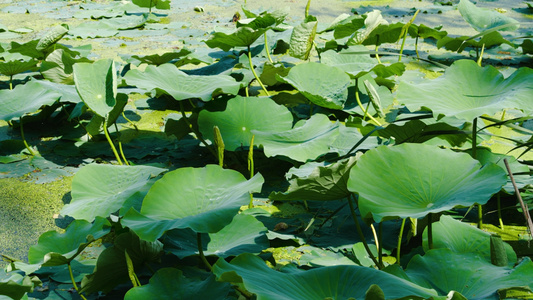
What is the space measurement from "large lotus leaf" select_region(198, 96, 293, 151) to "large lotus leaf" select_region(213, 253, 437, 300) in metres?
0.79

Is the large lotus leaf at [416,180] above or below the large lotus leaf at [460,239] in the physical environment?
above

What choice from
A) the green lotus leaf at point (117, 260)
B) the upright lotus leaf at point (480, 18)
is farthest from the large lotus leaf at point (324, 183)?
the upright lotus leaf at point (480, 18)

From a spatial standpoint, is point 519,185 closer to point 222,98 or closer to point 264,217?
point 264,217

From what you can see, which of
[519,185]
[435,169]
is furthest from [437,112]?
[519,185]

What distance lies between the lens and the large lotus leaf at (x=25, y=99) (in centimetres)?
173

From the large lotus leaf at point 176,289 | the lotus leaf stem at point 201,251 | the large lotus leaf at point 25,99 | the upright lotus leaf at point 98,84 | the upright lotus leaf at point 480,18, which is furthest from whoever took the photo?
the upright lotus leaf at point 480,18

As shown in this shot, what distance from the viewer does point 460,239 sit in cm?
113

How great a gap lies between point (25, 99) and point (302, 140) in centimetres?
101

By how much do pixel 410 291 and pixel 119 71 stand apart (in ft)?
6.23

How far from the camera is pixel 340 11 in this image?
4008mm

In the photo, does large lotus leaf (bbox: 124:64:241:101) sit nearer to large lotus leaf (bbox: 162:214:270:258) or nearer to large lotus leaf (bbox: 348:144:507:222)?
large lotus leaf (bbox: 162:214:270:258)

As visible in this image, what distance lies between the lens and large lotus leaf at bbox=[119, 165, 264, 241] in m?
1.02

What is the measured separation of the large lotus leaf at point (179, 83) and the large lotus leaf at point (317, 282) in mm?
857

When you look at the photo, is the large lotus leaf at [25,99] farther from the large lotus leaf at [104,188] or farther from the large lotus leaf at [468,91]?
the large lotus leaf at [468,91]
